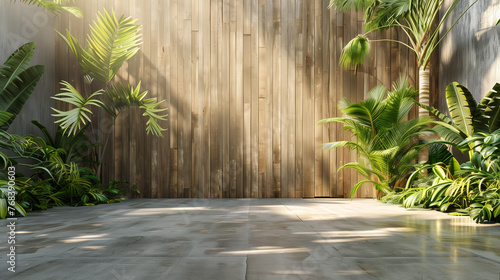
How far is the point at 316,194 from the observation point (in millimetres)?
4363

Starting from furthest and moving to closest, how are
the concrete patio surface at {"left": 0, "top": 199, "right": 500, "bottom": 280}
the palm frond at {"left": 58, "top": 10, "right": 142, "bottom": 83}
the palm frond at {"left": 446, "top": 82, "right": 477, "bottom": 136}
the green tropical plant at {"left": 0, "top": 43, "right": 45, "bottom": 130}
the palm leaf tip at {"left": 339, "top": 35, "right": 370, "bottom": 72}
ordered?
the palm leaf tip at {"left": 339, "top": 35, "right": 370, "bottom": 72}, the palm frond at {"left": 58, "top": 10, "right": 142, "bottom": 83}, the green tropical plant at {"left": 0, "top": 43, "right": 45, "bottom": 130}, the palm frond at {"left": 446, "top": 82, "right": 477, "bottom": 136}, the concrete patio surface at {"left": 0, "top": 199, "right": 500, "bottom": 280}

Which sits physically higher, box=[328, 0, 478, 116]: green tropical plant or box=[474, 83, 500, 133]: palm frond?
box=[328, 0, 478, 116]: green tropical plant

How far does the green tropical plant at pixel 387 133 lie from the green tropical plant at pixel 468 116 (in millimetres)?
396

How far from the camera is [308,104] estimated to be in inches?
174

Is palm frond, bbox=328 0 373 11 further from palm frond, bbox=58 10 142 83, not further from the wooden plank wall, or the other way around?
palm frond, bbox=58 10 142 83

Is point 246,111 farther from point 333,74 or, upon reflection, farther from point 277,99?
point 333,74

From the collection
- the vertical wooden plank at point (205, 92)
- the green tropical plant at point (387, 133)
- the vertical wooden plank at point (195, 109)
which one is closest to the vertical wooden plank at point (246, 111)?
the vertical wooden plank at point (205, 92)

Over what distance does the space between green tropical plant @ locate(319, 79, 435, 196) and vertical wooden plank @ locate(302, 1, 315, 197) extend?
57 centimetres

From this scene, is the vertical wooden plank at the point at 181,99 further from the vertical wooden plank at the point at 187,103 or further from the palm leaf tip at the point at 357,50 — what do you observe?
the palm leaf tip at the point at 357,50

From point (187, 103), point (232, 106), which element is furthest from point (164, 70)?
point (232, 106)

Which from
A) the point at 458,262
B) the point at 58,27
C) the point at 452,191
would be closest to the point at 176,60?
the point at 58,27

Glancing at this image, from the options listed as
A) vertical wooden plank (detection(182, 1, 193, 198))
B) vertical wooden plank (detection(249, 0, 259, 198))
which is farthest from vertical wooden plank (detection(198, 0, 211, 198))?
vertical wooden plank (detection(249, 0, 259, 198))

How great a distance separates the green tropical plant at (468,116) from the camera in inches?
117

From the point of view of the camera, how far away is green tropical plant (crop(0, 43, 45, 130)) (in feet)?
10.6
